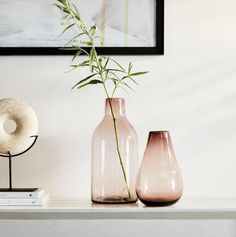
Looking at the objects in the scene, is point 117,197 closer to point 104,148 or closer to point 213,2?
point 104,148

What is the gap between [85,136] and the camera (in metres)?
1.62

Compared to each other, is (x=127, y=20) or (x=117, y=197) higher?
(x=127, y=20)

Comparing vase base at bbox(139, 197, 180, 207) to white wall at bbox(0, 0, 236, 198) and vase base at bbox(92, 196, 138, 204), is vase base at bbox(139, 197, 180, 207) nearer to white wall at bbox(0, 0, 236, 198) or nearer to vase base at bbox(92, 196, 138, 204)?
vase base at bbox(92, 196, 138, 204)

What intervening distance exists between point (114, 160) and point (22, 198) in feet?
0.89

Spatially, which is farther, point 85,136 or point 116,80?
point 85,136

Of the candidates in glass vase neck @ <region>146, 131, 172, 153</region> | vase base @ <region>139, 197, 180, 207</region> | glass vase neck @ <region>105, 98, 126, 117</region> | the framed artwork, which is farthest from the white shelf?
the framed artwork

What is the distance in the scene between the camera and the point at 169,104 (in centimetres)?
162

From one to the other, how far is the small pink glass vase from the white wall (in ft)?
0.68

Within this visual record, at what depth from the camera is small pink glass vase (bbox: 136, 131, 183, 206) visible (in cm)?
137

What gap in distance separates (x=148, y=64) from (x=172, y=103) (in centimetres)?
14

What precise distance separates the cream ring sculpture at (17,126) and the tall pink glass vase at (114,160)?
7.3 inches

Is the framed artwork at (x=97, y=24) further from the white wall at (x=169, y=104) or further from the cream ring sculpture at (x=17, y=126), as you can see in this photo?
the cream ring sculpture at (x=17, y=126)

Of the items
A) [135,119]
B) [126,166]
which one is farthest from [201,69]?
[126,166]

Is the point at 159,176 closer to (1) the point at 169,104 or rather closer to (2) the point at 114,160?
(2) the point at 114,160
